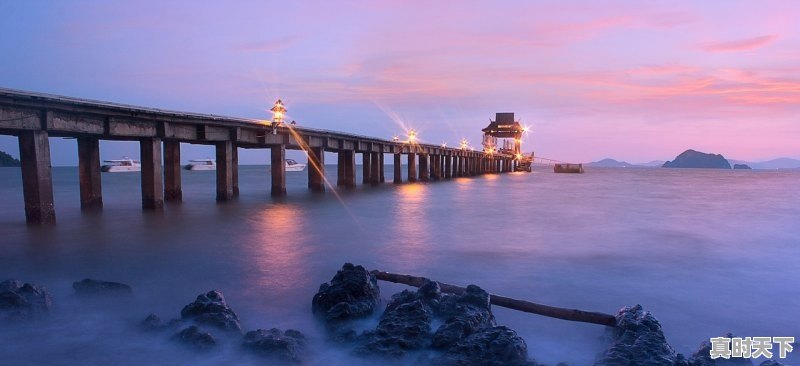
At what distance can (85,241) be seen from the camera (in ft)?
40.6

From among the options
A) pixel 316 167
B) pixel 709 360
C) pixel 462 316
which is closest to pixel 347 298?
pixel 462 316

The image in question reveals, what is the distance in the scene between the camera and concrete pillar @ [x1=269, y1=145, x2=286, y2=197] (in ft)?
88.0

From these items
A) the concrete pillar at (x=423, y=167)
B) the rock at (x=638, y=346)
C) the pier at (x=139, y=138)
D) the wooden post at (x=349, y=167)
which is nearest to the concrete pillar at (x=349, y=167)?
the wooden post at (x=349, y=167)

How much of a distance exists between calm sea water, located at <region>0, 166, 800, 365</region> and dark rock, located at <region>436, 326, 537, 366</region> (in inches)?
23.9

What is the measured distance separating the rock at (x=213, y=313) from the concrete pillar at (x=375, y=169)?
3835 centimetres

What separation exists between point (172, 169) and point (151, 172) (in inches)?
151

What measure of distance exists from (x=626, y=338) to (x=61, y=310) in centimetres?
700

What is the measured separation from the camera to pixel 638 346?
4938 millimetres

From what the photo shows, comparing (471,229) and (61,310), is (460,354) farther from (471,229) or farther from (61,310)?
(471,229)

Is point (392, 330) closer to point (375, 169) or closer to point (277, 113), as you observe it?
point (277, 113)

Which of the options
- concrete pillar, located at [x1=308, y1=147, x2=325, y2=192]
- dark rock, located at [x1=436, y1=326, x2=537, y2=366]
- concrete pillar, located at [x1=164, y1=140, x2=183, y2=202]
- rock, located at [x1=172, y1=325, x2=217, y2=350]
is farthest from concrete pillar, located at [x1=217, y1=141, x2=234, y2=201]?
dark rock, located at [x1=436, y1=326, x2=537, y2=366]

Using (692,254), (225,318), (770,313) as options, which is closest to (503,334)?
(225,318)

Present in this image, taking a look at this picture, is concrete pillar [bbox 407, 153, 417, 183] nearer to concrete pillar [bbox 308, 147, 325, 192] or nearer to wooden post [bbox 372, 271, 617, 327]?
concrete pillar [bbox 308, 147, 325, 192]

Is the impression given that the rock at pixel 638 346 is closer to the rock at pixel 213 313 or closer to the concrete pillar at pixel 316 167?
the rock at pixel 213 313
